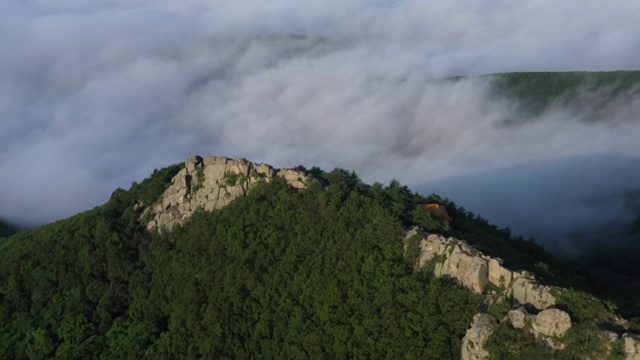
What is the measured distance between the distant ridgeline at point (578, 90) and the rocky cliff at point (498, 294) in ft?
264

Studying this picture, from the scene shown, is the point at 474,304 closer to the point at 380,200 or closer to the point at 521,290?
the point at 521,290

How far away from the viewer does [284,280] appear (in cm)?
2897

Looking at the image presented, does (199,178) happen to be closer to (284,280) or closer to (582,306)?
(284,280)

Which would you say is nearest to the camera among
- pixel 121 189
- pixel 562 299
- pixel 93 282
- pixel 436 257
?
pixel 562 299

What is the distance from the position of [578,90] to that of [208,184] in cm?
7998

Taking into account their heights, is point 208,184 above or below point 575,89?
below

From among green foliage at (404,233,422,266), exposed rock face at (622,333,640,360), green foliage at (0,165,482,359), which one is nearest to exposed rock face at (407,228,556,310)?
green foliage at (404,233,422,266)

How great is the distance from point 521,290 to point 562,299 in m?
1.29

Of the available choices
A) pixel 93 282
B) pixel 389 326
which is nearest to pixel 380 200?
pixel 389 326

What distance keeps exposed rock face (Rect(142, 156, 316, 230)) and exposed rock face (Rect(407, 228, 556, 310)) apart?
→ 783cm

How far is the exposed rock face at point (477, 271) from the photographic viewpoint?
76.1 ft

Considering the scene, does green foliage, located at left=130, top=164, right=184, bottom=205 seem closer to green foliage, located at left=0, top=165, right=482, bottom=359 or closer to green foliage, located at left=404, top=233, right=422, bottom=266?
green foliage, located at left=0, top=165, right=482, bottom=359

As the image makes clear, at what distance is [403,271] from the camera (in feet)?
87.1

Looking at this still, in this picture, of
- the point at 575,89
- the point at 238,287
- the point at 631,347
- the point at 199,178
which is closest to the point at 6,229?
the point at 199,178
